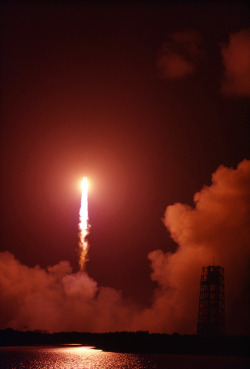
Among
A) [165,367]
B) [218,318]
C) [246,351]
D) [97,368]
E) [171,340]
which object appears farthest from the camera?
[171,340]

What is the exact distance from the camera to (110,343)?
190750mm

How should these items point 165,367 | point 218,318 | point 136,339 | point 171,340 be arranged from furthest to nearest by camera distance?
point 136,339 → point 171,340 → point 218,318 → point 165,367

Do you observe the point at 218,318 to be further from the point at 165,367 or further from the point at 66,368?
the point at 66,368

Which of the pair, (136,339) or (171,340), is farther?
(136,339)

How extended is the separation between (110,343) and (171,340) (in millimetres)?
51269

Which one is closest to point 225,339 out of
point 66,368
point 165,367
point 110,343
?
point 165,367

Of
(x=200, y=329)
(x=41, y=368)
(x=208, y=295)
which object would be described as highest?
(x=208, y=295)

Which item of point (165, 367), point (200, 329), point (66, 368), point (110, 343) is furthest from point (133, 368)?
point (110, 343)

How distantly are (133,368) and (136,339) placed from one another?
75.3 metres

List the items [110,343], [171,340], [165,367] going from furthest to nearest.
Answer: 1. [110,343]
2. [171,340]
3. [165,367]

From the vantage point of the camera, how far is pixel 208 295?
10956 cm

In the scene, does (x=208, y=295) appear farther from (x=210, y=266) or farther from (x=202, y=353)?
(x=202, y=353)

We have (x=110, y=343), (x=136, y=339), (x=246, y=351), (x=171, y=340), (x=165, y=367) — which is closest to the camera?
(x=165, y=367)

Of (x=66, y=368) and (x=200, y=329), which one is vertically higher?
(x=200, y=329)
